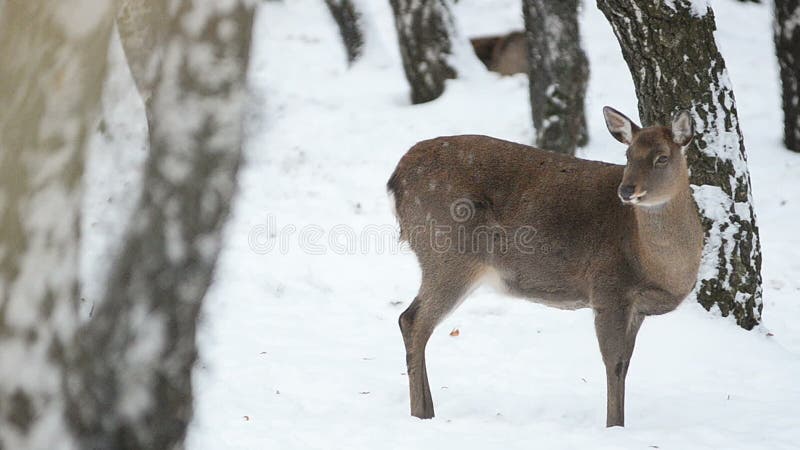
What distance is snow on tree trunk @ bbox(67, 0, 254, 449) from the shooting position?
266 cm

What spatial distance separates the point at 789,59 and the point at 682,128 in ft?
17.6

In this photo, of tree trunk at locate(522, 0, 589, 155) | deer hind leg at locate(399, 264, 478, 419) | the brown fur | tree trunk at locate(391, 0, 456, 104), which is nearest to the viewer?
deer hind leg at locate(399, 264, 478, 419)

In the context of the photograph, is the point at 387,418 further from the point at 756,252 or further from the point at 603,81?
the point at 603,81

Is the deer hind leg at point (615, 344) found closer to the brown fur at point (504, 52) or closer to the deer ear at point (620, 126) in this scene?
the deer ear at point (620, 126)

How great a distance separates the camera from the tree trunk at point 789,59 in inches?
409


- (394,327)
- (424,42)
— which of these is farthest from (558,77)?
(394,327)

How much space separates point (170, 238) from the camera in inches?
106

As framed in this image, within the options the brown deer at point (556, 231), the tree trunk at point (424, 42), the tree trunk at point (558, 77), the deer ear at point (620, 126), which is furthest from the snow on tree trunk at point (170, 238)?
the tree trunk at point (424, 42)

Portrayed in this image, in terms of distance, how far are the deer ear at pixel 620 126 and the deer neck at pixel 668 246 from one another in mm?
396

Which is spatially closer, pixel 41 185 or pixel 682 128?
pixel 41 185

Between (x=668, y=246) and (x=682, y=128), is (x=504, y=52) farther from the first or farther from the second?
(x=668, y=246)

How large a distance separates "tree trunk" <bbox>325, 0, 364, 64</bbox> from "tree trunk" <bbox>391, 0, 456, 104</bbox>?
1557mm

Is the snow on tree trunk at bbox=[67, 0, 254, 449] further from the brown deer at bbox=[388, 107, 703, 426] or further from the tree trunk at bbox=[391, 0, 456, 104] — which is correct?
the tree trunk at bbox=[391, 0, 456, 104]

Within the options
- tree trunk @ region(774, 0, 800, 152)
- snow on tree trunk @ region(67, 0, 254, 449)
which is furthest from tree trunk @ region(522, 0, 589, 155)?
snow on tree trunk @ region(67, 0, 254, 449)
